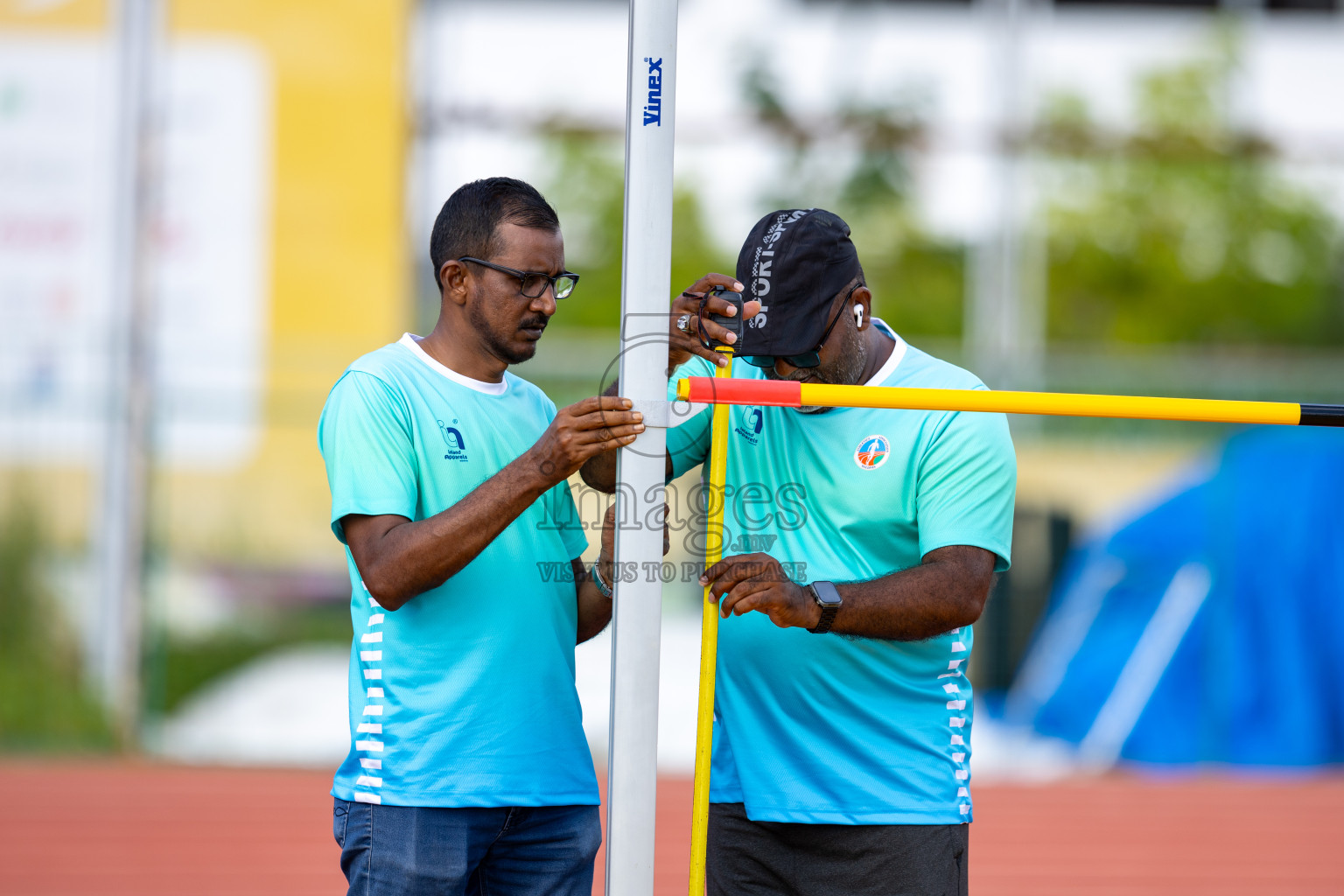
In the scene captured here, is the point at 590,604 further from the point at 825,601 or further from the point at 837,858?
the point at 837,858

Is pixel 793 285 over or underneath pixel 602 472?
over

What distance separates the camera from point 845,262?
223 cm

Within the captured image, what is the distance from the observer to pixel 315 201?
991 cm

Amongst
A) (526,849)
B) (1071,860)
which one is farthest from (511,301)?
(1071,860)

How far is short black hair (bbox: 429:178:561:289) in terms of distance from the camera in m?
2.29

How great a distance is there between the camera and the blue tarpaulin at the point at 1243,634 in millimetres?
7418

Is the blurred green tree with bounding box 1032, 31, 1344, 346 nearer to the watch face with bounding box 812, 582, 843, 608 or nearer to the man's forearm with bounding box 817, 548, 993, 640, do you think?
the man's forearm with bounding box 817, 548, 993, 640

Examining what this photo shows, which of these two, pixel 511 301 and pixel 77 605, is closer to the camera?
pixel 511 301

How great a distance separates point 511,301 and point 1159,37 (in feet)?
61.6

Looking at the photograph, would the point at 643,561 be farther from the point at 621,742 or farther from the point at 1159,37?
the point at 1159,37

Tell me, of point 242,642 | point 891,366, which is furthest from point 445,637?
point 242,642

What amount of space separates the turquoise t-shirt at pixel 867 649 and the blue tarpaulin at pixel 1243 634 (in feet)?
18.9

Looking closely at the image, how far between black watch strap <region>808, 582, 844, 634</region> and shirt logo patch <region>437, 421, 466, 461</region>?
641 millimetres

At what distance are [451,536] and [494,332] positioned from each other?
434mm
